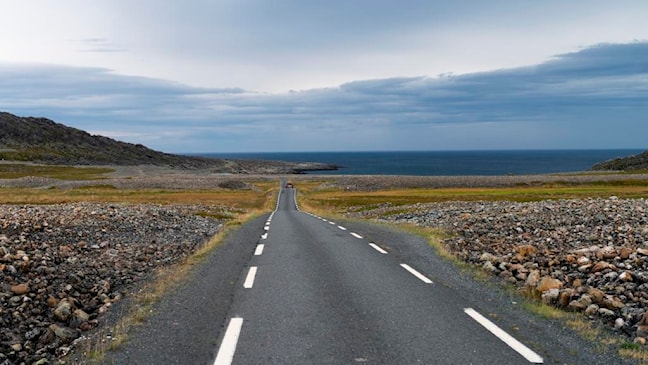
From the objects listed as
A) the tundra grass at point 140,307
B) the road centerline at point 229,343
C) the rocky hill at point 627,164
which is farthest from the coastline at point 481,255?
the rocky hill at point 627,164

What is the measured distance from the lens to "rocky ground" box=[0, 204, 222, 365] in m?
7.90

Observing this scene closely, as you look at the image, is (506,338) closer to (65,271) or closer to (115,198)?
(65,271)

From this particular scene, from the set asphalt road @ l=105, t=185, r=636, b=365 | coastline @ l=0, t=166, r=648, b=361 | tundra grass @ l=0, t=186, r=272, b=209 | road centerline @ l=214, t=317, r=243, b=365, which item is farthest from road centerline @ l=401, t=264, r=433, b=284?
tundra grass @ l=0, t=186, r=272, b=209

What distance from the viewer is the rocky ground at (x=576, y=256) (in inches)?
358

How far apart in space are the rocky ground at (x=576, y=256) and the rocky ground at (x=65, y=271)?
884cm

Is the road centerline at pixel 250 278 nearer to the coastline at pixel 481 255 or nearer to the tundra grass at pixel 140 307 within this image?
the tundra grass at pixel 140 307

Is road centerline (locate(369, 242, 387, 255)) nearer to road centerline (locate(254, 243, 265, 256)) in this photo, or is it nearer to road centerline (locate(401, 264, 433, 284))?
road centerline (locate(401, 264, 433, 284))

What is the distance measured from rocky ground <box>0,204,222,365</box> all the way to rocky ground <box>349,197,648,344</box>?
884 cm

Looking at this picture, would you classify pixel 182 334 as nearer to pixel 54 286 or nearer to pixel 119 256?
pixel 54 286

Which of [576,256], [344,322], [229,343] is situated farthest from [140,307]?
[576,256]

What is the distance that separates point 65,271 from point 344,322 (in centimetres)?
727

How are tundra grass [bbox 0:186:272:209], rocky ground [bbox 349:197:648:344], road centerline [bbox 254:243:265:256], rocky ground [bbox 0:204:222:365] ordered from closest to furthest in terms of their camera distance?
rocky ground [bbox 0:204:222:365] < rocky ground [bbox 349:197:648:344] < road centerline [bbox 254:243:265:256] < tundra grass [bbox 0:186:272:209]

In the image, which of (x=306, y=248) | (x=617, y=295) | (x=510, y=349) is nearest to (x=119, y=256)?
(x=306, y=248)

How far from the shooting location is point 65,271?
1166 cm
